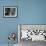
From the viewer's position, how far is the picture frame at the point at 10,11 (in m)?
4.50

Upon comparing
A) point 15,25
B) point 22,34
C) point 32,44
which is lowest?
point 32,44

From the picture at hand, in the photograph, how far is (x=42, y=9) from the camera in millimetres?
4547

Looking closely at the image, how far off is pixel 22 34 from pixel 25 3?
103 cm

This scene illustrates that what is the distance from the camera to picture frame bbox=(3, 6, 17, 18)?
450 centimetres

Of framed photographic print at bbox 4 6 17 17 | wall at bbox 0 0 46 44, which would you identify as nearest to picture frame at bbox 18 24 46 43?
wall at bbox 0 0 46 44

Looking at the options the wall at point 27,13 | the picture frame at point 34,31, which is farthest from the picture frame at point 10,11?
the picture frame at point 34,31

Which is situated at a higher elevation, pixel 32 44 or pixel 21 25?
pixel 21 25

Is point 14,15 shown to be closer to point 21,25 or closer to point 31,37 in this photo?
point 21,25

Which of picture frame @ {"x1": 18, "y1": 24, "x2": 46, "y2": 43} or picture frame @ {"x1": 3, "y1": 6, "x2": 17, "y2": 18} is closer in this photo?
picture frame @ {"x1": 18, "y1": 24, "x2": 46, "y2": 43}

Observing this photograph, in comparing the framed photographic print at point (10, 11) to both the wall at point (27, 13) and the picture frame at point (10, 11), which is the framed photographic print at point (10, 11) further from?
the wall at point (27, 13)

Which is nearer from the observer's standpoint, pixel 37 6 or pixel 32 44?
pixel 32 44

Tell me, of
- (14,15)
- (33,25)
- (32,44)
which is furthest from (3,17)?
(32,44)

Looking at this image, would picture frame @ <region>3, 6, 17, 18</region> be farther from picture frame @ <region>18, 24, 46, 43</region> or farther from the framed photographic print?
picture frame @ <region>18, 24, 46, 43</region>

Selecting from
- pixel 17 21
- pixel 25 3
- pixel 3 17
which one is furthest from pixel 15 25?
pixel 25 3
